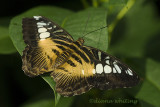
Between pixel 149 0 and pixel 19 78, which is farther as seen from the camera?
pixel 149 0

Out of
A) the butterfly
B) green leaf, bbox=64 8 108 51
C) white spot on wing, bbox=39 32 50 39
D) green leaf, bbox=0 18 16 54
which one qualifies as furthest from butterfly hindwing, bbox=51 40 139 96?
green leaf, bbox=0 18 16 54

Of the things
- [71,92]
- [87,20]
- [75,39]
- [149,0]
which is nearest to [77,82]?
[71,92]

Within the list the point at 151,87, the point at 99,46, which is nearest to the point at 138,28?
the point at 151,87

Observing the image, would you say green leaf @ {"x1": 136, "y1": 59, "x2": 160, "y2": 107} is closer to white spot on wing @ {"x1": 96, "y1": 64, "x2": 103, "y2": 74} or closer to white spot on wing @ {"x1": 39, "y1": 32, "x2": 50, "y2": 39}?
white spot on wing @ {"x1": 96, "y1": 64, "x2": 103, "y2": 74}

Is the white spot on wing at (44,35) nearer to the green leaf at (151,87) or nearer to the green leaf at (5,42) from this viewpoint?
the green leaf at (5,42)

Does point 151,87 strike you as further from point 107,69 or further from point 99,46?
point 99,46

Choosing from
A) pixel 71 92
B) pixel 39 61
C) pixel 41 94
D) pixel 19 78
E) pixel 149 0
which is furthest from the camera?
pixel 149 0

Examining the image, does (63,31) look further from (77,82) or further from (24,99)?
(24,99)
